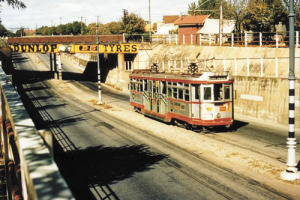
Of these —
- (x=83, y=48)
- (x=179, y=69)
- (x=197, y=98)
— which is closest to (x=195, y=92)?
(x=197, y=98)

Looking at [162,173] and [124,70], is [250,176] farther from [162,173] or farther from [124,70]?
[124,70]

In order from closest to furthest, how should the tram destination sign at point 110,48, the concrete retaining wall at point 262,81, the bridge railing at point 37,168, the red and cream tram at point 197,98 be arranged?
the bridge railing at point 37,168
the red and cream tram at point 197,98
the concrete retaining wall at point 262,81
the tram destination sign at point 110,48

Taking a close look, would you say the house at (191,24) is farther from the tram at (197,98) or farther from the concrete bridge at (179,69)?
the tram at (197,98)

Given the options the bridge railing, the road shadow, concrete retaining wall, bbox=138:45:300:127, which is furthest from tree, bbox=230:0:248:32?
the bridge railing

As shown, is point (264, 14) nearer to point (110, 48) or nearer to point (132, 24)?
point (110, 48)

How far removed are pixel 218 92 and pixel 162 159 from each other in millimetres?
6868

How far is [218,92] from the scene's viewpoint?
20.1m

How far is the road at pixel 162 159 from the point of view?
11.4 m

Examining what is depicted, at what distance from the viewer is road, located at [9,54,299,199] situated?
11.4 meters

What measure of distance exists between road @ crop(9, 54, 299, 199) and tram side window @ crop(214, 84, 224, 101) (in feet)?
7.23

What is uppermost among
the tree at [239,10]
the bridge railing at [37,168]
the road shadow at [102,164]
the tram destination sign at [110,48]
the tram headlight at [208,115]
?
the tree at [239,10]

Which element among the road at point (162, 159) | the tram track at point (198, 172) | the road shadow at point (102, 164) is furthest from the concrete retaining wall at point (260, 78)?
the road shadow at point (102, 164)

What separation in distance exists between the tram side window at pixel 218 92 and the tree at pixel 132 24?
6439cm

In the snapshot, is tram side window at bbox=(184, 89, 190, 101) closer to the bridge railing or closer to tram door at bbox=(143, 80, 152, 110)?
tram door at bbox=(143, 80, 152, 110)
